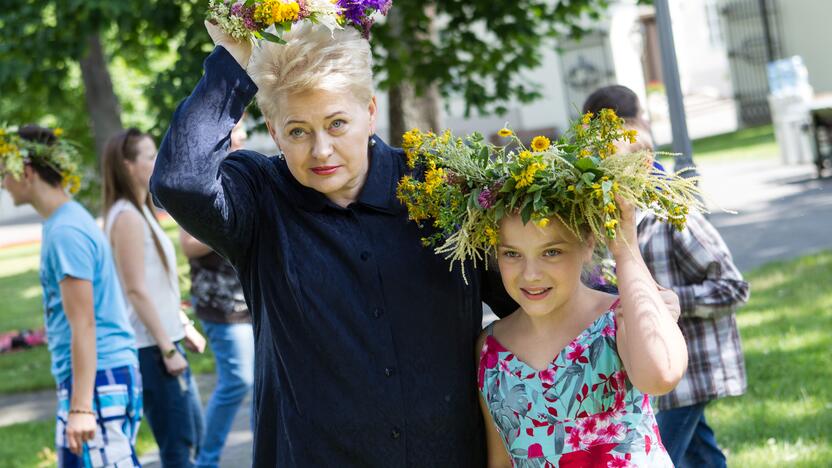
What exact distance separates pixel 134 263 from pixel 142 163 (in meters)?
0.51

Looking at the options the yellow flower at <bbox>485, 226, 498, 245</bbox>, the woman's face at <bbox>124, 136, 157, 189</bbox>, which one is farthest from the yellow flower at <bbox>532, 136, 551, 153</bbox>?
the woman's face at <bbox>124, 136, 157, 189</bbox>

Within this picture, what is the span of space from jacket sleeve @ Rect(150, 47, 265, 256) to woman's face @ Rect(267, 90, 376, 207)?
0.12m

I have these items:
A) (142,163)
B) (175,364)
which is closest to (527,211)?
(175,364)

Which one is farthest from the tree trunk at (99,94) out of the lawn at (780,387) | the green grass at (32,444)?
the green grass at (32,444)

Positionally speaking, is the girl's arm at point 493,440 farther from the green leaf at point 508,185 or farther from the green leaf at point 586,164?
the green leaf at point 586,164

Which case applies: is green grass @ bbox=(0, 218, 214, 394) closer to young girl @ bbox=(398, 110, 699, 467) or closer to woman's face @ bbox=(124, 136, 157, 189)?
woman's face @ bbox=(124, 136, 157, 189)

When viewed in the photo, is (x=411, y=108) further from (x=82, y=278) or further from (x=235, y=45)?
(x=235, y=45)

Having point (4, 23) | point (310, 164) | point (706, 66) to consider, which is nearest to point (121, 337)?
point (310, 164)

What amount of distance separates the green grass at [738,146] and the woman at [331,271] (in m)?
18.4

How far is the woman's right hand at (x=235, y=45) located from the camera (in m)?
2.72

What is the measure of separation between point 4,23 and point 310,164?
9243 millimetres

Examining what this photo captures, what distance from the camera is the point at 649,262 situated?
171 inches

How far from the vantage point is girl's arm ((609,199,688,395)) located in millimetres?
2543

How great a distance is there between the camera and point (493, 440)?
2.93 meters
